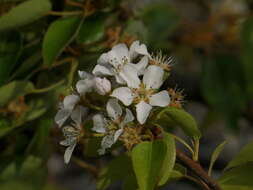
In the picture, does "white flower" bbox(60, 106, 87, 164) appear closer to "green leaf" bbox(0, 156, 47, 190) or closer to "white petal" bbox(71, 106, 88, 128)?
"white petal" bbox(71, 106, 88, 128)

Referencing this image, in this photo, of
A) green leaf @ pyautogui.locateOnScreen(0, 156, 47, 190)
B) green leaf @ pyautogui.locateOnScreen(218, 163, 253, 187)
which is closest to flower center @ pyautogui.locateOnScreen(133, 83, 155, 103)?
green leaf @ pyautogui.locateOnScreen(218, 163, 253, 187)

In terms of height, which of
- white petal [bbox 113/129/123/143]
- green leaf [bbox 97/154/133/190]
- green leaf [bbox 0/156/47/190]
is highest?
white petal [bbox 113/129/123/143]

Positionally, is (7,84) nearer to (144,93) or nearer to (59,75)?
(59,75)

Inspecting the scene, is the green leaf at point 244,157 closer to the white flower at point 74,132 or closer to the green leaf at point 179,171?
the green leaf at point 179,171

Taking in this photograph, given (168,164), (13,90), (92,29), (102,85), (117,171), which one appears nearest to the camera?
(168,164)

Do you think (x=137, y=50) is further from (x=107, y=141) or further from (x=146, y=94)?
(x=107, y=141)

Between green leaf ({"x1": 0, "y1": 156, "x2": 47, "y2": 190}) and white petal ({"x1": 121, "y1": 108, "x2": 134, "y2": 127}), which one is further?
green leaf ({"x1": 0, "y1": 156, "x2": 47, "y2": 190})

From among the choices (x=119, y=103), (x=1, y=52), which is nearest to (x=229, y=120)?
(x=1, y=52)

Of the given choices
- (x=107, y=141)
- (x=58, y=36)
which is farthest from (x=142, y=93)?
(x=58, y=36)
